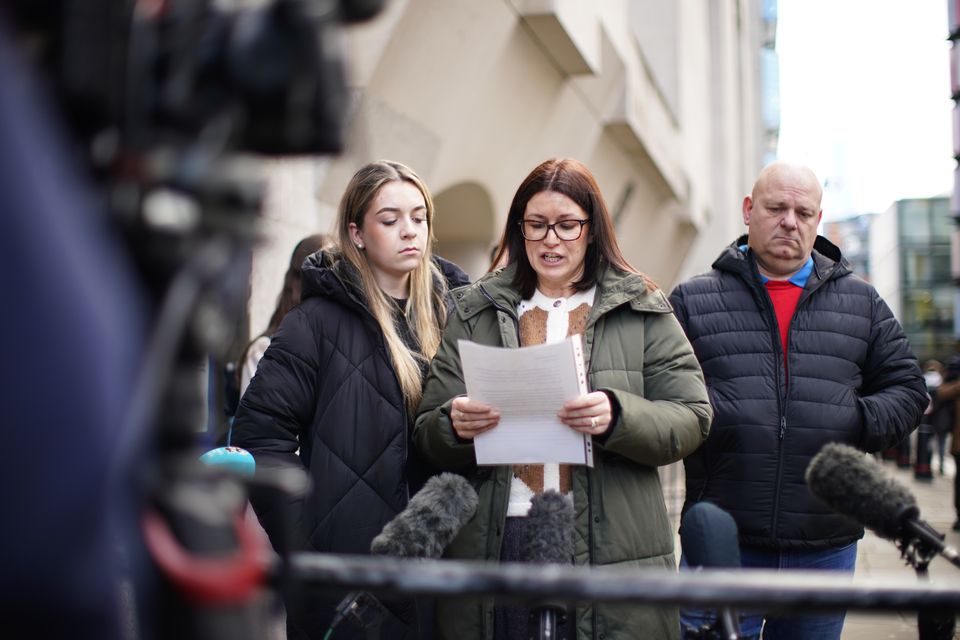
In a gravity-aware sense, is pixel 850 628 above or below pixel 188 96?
below

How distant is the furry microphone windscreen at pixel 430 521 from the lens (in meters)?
2.53

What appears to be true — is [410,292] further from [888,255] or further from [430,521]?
[888,255]

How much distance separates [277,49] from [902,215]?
63714mm

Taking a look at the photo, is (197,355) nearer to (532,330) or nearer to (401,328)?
(532,330)

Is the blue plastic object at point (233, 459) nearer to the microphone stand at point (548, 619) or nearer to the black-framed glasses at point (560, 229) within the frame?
the microphone stand at point (548, 619)

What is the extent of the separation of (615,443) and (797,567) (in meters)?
1.23

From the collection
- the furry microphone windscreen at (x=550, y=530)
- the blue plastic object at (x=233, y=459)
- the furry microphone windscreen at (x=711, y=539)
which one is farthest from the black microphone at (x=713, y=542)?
the blue plastic object at (x=233, y=459)

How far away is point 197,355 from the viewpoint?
1033 mm

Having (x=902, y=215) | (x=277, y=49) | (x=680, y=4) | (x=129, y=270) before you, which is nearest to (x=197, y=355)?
(x=129, y=270)

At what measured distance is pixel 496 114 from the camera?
9.02 metres

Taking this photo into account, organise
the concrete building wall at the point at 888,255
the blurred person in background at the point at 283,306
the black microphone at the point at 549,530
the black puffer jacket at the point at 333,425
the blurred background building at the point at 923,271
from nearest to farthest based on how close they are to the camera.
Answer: the black microphone at the point at 549,530
the black puffer jacket at the point at 333,425
the blurred person in background at the point at 283,306
the blurred background building at the point at 923,271
the concrete building wall at the point at 888,255

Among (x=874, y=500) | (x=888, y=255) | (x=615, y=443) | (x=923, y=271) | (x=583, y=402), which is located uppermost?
(x=888, y=255)

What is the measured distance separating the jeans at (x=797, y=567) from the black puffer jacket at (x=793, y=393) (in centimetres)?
6

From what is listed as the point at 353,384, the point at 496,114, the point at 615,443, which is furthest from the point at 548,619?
the point at 496,114
